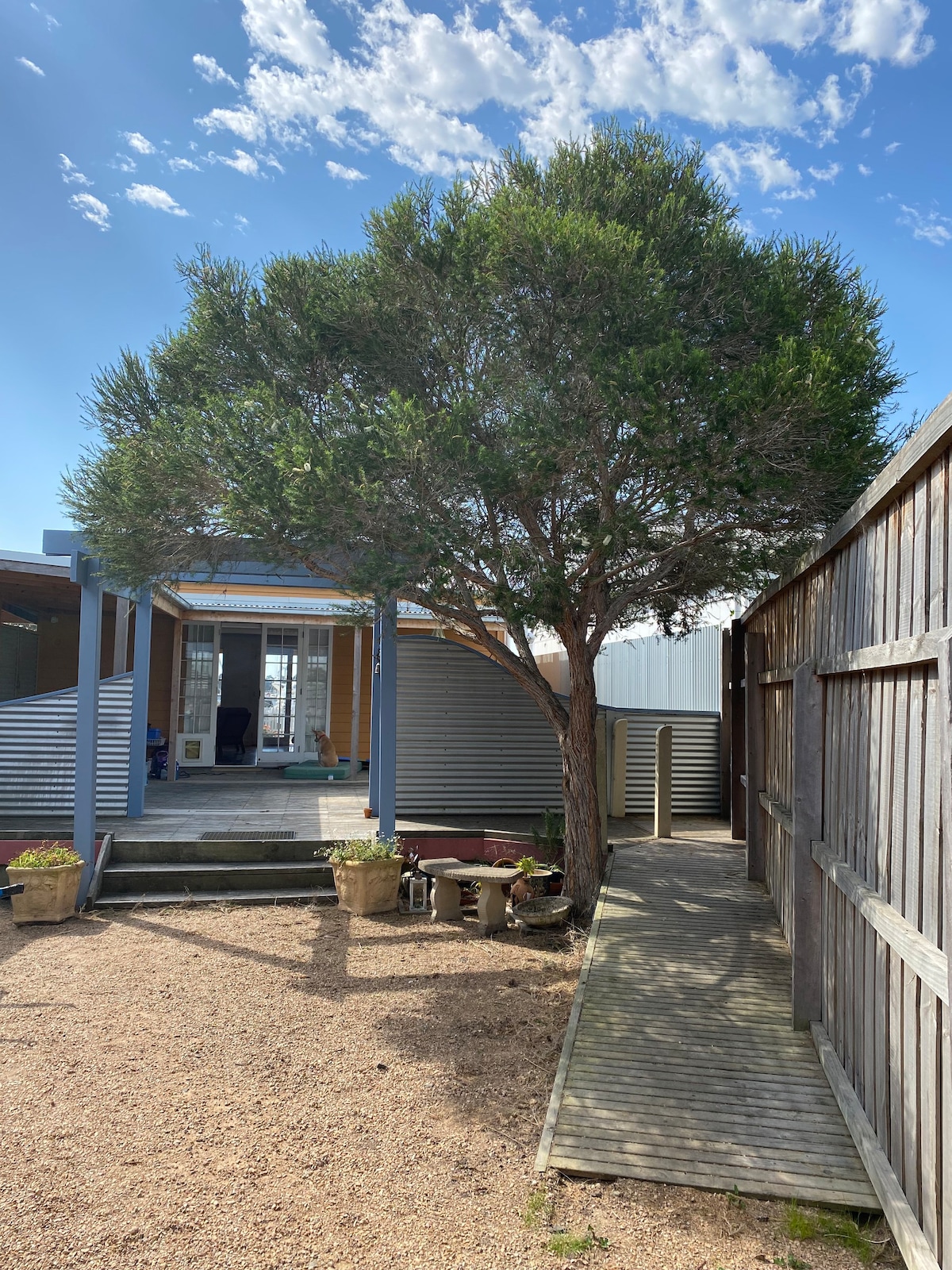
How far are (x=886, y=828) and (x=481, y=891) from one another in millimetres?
4204

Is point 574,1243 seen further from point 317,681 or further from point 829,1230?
point 317,681

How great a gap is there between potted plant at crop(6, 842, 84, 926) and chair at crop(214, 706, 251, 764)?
738cm

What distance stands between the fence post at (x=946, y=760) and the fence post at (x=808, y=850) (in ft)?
5.96

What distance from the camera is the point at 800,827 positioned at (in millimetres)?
3979

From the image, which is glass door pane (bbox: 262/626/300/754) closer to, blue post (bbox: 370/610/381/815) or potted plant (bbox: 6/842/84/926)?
blue post (bbox: 370/610/381/815)

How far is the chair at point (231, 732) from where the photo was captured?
14016mm

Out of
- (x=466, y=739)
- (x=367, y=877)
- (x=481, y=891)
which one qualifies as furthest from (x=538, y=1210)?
(x=466, y=739)

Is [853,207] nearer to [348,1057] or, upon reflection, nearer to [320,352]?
[320,352]

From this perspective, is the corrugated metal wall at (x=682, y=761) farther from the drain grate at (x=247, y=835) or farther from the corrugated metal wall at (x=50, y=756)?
the corrugated metal wall at (x=50, y=756)

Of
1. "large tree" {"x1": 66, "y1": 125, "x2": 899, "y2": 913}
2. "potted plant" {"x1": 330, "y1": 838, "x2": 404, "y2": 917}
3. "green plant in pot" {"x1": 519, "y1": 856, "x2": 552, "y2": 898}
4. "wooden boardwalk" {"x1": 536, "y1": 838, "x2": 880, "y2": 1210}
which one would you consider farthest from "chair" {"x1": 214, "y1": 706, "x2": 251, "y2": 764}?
"wooden boardwalk" {"x1": 536, "y1": 838, "x2": 880, "y2": 1210}

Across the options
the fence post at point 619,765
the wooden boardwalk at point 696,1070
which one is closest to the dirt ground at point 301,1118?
the wooden boardwalk at point 696,1070

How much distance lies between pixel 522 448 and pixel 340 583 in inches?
78.9

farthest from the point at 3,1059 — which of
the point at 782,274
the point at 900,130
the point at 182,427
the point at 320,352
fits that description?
the point at 900,130

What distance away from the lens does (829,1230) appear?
8.66 ft
